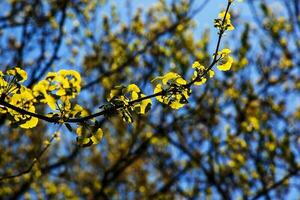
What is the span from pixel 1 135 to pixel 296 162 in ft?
14.6


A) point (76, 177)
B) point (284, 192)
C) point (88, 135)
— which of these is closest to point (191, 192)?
point (284, 192)

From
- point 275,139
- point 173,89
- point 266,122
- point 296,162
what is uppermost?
point 266,122

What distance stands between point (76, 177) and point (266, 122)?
2.91 metres

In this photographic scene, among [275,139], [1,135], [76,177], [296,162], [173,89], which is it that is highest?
[1,135]

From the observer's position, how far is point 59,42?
483cm

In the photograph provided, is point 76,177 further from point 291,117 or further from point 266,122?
point 291,117

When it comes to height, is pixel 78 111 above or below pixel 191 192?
below

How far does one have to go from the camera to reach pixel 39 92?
1.64 m

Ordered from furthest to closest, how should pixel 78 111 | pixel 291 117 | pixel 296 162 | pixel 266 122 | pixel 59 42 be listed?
pixel 291 117, pixel 266 122, pixel 296 162, pixel 59 42, pixel 78 111

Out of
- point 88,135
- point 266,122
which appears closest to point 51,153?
point 266,122

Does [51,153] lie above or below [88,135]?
above

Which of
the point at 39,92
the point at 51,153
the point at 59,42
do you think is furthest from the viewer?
the point at 51,153

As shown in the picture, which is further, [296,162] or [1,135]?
[1,135]

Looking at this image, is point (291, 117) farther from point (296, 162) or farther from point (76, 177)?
point (76, 177)
